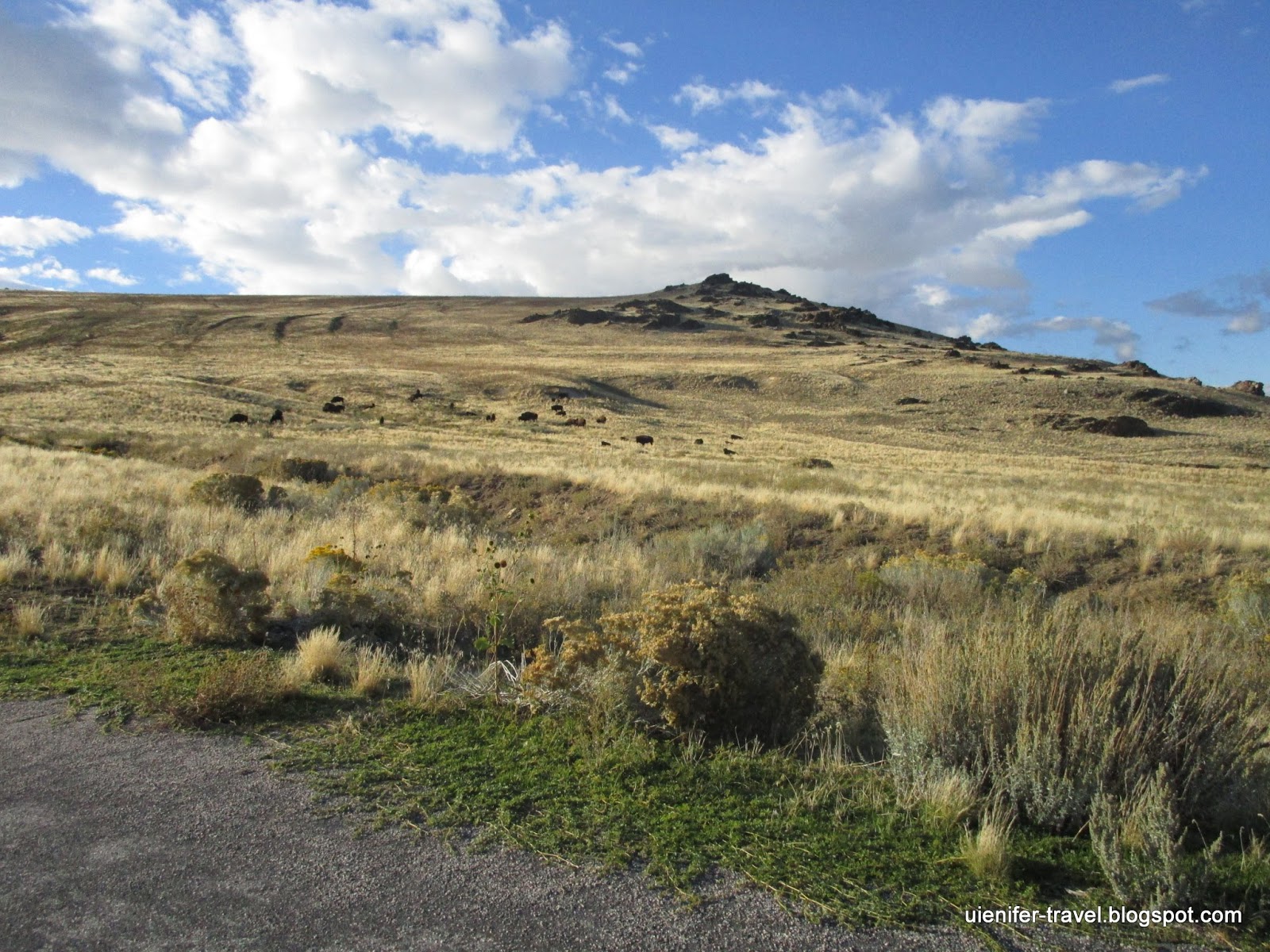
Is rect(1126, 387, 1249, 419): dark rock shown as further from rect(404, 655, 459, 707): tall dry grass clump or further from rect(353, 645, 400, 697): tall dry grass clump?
rect(353, 645, 400, 697): tall dry grass clump

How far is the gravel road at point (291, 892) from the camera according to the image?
277cm

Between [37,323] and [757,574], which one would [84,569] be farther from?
[37,323]

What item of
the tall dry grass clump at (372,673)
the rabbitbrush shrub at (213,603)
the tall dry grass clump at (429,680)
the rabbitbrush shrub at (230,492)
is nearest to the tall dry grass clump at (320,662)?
the tall dry grass clump at (372,673)

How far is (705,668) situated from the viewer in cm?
489

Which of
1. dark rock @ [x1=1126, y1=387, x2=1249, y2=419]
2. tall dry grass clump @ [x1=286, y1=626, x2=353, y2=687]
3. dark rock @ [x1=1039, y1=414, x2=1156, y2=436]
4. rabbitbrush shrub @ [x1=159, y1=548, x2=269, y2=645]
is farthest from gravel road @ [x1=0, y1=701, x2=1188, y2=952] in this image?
dark rock @ [x1=1126, y1=387, x2=1249, y2=419]

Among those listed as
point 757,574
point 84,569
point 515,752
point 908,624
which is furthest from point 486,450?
point 515,752

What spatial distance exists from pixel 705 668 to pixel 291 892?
8.48 feet

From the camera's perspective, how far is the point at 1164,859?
123 inches

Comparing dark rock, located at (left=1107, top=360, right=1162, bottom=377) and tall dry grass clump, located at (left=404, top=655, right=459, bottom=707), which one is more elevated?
dark rock, located at (left=1107, top=360, right=1162, bottom=377)

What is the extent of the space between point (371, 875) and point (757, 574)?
9995 millimetres

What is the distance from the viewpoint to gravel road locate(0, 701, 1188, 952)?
9.09 feet

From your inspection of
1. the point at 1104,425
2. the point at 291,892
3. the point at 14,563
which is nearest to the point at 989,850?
the point at 291,892

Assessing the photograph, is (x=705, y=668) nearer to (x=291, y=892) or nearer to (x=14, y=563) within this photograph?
(x=291, y=892)

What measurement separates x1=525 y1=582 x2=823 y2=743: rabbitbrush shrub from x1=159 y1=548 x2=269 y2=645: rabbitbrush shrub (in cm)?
274
